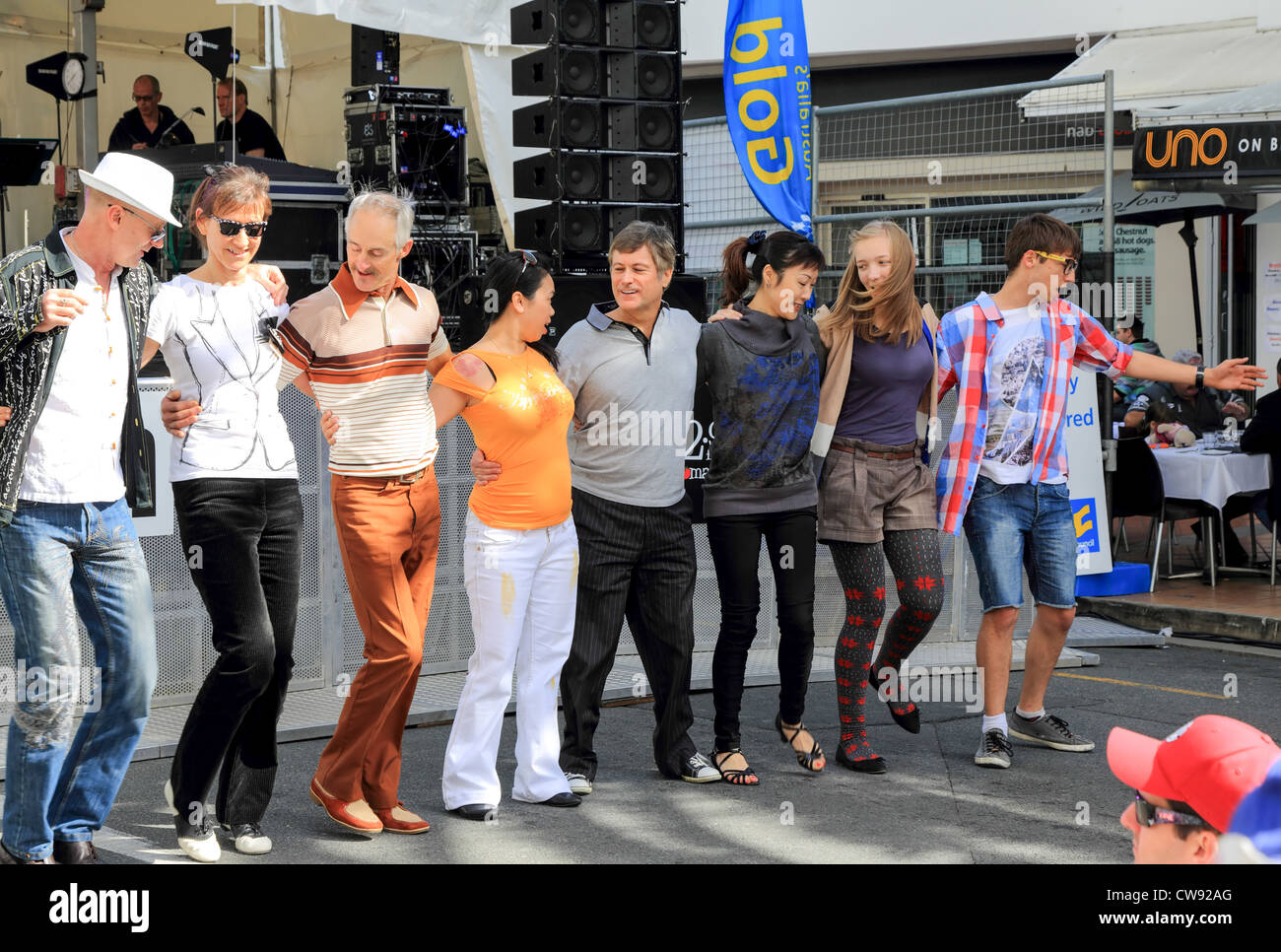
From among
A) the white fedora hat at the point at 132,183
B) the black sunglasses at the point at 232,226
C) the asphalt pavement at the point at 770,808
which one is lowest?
the asphalt pavement at the point at 770,808

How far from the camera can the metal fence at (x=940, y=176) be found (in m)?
9.80

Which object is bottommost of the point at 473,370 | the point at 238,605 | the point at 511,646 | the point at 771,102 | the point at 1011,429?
the point at 511,646

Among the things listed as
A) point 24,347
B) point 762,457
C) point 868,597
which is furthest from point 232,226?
point 868,597

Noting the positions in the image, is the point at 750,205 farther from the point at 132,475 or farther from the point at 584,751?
the point at 132,475

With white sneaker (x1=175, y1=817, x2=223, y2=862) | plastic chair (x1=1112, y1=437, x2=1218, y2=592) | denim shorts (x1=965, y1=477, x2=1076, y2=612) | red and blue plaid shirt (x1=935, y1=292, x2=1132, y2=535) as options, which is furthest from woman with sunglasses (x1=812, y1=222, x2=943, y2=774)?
plastic chair (x1=1112, y1=437, x2=1218, y2=592)

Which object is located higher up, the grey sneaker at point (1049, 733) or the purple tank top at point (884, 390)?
the purple tank top at point (884, 390)

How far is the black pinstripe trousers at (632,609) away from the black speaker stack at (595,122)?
3.20 meters

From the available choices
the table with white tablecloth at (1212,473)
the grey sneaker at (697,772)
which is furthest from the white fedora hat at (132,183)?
the table with white tablecloth at (1212,473)

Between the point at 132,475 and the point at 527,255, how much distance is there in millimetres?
1522

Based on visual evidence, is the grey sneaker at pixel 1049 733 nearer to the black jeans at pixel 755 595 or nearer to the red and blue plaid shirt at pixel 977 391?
the red and blue plaid shirt at pixel 977 391

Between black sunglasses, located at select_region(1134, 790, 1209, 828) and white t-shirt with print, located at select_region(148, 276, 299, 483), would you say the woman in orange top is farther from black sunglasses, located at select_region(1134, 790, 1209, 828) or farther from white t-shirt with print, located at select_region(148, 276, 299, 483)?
black sunglasses, located at select_region(1134, 790, 1209, 828)

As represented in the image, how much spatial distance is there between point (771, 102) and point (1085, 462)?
115 inches

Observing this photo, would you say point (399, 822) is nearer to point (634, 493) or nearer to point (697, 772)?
point (697, 772)

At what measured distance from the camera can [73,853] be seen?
4.24 meters
